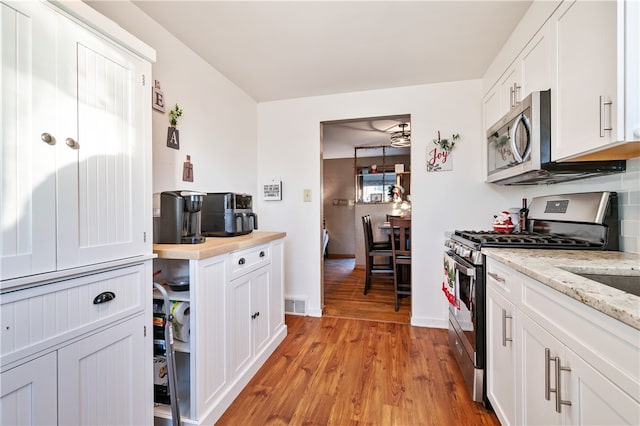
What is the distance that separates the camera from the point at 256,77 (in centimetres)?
248

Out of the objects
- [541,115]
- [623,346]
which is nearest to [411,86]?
[541,115]

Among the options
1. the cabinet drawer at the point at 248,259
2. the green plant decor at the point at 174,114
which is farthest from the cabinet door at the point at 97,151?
the green plant decor at the point at 174,114

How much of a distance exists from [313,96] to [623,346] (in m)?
2.85

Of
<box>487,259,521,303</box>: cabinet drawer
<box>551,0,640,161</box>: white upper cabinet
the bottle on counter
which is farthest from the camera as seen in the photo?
the bottle on counter

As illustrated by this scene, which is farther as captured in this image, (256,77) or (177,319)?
(256,77)

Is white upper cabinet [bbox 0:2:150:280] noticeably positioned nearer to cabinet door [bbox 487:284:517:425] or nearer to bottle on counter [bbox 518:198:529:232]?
cabinet door [bbox 487:284:517:425]

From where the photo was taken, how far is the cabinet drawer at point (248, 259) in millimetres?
1633

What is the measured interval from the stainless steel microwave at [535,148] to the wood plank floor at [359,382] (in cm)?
138

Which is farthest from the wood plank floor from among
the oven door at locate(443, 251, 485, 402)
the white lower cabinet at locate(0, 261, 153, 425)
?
the white lower cabinet at locate(0, 261, 153, 425)

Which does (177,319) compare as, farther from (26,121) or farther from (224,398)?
(26,121)

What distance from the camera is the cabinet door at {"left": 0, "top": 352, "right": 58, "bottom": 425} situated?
2.45ft

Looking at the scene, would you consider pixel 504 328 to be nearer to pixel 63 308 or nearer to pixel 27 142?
pixel 63 308

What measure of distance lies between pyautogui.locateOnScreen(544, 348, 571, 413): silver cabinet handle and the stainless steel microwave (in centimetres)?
98

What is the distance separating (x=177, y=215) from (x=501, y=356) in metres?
1.82
